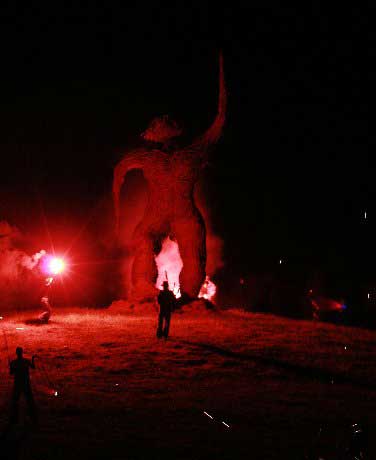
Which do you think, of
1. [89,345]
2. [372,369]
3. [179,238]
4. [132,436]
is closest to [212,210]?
[179,238]

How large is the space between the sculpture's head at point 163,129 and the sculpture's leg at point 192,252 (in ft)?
9.59

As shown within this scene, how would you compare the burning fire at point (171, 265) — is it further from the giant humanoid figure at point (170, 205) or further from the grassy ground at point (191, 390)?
the grassy ground at point (191, 390)

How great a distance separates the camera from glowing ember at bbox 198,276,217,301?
20938mm

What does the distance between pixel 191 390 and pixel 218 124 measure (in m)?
11.2

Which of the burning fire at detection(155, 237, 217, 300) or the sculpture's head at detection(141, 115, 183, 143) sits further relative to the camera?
the burning fire at detection(155, 237, 217, 300)

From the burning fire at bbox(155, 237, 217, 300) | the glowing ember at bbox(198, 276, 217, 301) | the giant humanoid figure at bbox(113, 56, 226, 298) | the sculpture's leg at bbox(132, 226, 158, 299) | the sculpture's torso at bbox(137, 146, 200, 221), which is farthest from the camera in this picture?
the burning fire at bbox(155, 237, 217, 300)

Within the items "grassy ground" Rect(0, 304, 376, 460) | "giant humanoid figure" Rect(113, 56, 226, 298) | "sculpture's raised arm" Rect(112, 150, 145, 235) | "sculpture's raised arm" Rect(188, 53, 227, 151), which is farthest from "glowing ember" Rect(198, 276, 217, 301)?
"grassy ground" Rect(0, 304, 376, 460)

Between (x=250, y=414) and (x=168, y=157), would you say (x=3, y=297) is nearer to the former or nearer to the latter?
(x=168, y=157)

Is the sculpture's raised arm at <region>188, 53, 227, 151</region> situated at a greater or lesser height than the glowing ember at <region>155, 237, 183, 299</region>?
greater

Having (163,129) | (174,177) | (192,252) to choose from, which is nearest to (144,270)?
(192,252)

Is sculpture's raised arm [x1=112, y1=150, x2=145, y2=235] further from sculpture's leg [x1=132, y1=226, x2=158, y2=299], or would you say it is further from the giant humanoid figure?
sculpture's leg [x1=132, y1=226, x2=158, y2=299]

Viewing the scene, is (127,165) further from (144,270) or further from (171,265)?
(171,265)

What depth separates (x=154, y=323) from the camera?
15.5 metres

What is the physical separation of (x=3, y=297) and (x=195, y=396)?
11.9 metres
